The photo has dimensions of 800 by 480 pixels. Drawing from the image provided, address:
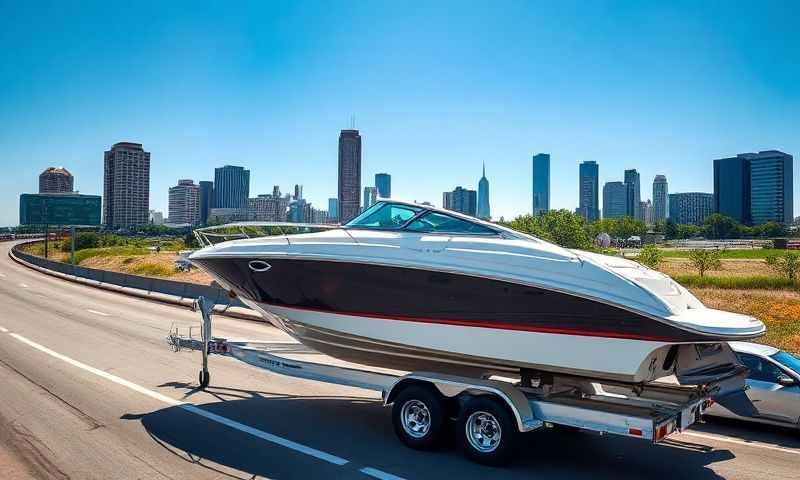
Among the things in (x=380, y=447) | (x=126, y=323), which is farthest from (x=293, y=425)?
(x=126, y=323)

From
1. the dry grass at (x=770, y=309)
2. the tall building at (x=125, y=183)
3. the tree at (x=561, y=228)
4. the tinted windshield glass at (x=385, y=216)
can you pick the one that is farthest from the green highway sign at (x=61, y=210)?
the tall building at (x=125, y=183)

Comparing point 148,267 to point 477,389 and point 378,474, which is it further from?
point 477,389

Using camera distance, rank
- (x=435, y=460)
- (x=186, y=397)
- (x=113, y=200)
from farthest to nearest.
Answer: (x=113, y=200), (x=186, y=397), (x=435, y=460)

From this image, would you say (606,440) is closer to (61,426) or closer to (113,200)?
(61,426)

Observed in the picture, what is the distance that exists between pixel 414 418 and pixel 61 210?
6218 centimetres

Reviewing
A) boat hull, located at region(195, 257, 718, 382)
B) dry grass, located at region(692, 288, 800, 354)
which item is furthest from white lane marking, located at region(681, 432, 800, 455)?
dry grass, located at region(692, 288, 800, 354)

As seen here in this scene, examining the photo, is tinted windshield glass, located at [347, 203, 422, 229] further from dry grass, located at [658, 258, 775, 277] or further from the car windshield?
dry grass, located at [658, 258, 775, 277]

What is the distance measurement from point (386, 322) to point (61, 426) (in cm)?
468

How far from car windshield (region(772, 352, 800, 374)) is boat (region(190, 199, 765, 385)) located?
1963 mm

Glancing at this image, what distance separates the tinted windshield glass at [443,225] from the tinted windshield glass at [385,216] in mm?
171

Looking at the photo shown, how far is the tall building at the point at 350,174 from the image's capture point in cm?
6316

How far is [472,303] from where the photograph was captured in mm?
7254

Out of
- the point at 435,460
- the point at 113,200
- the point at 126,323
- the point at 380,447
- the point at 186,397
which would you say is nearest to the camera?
the point at 435,460

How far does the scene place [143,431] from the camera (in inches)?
314
